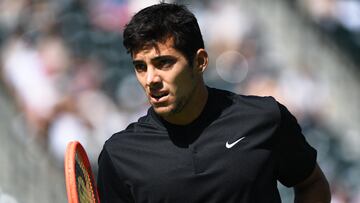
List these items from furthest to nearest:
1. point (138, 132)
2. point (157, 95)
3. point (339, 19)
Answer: point (339, 19) < point (138, 132) < point (157, 95)

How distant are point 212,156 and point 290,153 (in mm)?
322

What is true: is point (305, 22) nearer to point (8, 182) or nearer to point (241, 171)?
point (8, 182)

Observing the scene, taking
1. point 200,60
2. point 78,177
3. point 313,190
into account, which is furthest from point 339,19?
point 78,177

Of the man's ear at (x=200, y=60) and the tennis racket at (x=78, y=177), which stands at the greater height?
the man's ear at (x=200, y=60)

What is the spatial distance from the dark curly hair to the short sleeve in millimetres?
433

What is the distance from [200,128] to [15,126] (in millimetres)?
3222

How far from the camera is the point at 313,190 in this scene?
3336mm

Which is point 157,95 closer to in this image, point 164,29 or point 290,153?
point 164,29

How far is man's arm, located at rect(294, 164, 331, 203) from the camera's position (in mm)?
3324

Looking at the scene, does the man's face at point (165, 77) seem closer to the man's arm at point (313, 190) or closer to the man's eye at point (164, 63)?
the man's eye at point (164, 63)

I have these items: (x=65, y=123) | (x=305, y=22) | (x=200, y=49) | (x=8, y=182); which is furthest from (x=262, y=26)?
(x=200, y=49)

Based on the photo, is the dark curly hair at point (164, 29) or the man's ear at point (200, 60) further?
the man's ear at point (200, 60)

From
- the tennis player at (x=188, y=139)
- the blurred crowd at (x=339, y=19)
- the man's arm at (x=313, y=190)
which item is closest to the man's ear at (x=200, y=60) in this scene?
the tennis player at (x=188, y=139)

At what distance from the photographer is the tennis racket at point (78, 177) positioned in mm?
2830
